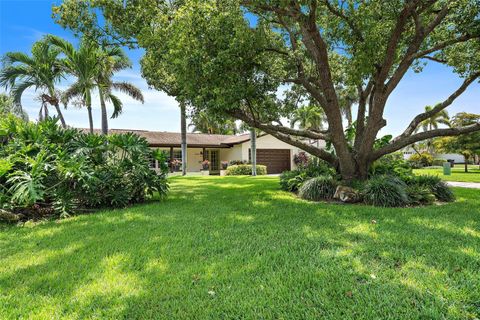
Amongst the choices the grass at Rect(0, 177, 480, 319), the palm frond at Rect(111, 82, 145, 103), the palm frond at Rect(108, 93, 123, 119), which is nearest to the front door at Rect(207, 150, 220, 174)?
the palm frond at Rect(111, 82, 145, 103)

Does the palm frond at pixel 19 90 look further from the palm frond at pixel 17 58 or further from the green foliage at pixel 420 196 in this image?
the green foliage at pixel 420 196

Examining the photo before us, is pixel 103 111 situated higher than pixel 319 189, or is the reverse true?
pixel 103 111

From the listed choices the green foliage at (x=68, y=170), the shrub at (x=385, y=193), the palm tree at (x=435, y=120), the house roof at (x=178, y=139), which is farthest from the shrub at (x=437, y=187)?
the palm tree at (x=435, y=120)

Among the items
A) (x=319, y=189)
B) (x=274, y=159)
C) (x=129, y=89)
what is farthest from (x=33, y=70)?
(x=274, y=159)

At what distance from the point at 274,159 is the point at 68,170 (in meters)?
21.2

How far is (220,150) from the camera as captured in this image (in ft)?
92.4

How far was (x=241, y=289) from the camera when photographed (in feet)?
9.68

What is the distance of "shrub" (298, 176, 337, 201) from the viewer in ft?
27.9

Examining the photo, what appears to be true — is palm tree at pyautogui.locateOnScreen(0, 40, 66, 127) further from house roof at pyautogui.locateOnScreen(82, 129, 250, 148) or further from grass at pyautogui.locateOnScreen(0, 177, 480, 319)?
grass at pyautogui.locateOnScreen(0, 177, 480, 319)

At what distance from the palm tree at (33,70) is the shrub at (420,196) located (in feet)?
53.4

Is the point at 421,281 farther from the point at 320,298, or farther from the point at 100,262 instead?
the point at 100,262

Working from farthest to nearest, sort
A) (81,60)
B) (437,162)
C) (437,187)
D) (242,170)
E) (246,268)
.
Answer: (437,162) < (242,170) < (81,60) < (437,187) < (246,268)

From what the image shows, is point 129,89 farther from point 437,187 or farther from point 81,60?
point 437,187

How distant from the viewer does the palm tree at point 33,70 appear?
44.8ft
